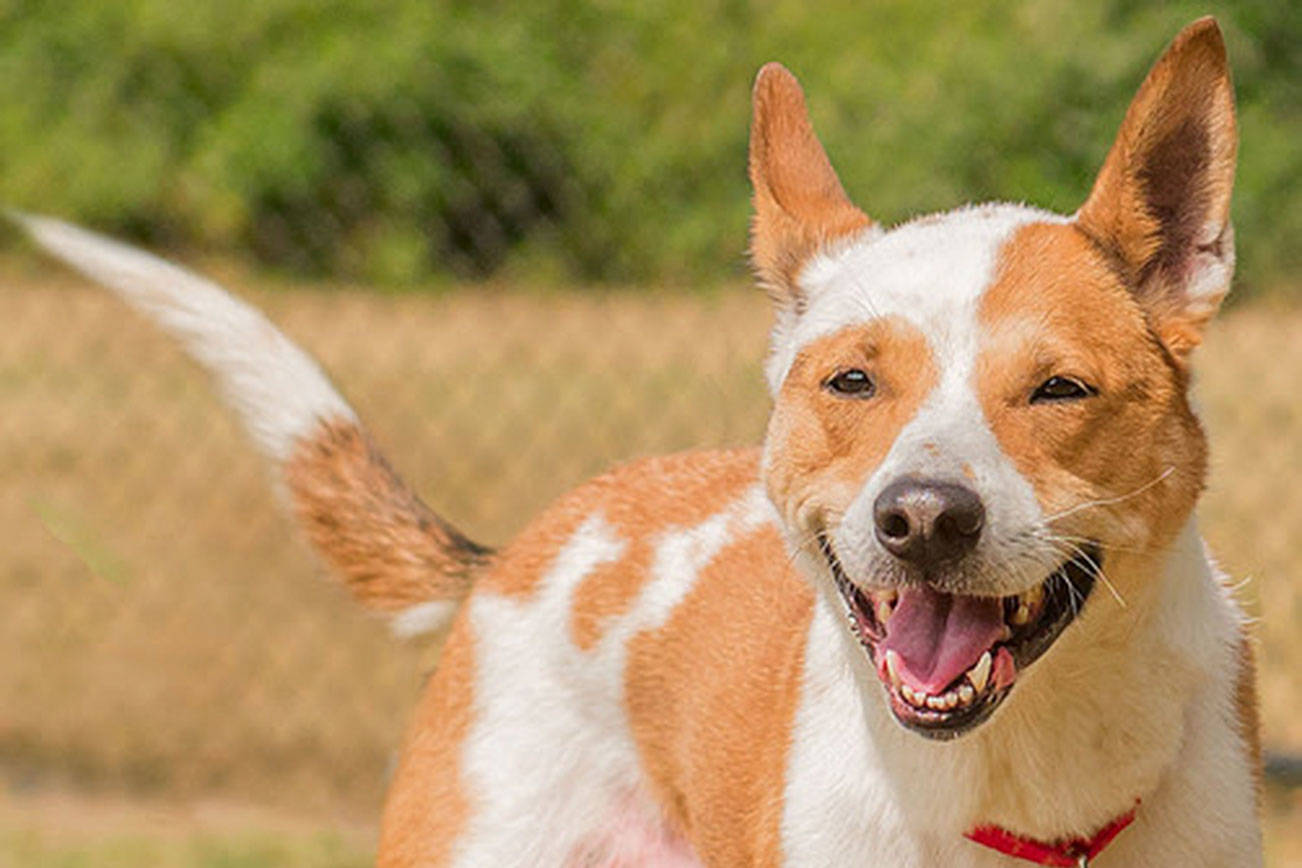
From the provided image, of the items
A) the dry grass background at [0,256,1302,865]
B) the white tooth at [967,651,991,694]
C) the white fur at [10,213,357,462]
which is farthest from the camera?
the dry grass background at [0,256,1302,865]

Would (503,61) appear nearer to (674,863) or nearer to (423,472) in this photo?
(423,472)

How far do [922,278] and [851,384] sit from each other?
0.18m

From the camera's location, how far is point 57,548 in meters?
7.40

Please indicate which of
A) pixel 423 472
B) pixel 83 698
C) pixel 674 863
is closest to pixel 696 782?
pixel 674 863

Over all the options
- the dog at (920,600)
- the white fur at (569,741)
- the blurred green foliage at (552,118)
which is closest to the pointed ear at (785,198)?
the dog at (920,600)

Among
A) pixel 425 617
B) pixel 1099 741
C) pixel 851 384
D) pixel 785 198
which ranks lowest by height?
pixel 1099 741

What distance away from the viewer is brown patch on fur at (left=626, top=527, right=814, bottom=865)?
3.21 meters

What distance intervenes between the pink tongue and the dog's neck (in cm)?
11

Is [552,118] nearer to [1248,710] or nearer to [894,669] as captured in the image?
[1248,710]

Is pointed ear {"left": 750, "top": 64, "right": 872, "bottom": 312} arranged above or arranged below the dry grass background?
above

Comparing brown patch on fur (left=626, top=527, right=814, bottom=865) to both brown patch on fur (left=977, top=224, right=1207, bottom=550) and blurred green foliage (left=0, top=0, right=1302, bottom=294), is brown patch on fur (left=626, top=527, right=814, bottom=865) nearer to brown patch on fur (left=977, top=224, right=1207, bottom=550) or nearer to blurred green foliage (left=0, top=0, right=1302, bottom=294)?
brown patch on fur (left=977, top=224, right=1207, bottom=550)

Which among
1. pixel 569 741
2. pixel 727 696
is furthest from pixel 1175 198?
pixel 569 741

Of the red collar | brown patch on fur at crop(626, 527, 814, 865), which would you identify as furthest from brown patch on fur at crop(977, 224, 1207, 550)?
brown patch on fur at crop(626, 527, 814, 865)

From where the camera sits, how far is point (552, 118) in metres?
7.05
